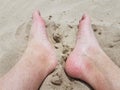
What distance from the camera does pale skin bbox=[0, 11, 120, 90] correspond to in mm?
2160

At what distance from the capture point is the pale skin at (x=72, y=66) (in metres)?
2.16

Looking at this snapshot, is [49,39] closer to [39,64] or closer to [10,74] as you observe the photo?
[39,64]

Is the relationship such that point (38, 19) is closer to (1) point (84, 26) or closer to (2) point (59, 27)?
(2) point (59, 27)

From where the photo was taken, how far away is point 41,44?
2.47 metres

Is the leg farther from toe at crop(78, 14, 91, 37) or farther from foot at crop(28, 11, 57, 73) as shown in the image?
toe at crop(78, 14, 91, 37)

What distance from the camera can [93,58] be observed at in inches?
90.4

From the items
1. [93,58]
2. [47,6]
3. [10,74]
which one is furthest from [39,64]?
[47,6]

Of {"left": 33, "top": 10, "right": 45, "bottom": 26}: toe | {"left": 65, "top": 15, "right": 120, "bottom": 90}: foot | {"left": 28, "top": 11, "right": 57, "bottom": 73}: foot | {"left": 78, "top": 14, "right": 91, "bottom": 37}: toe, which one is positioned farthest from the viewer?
{"left": 33, "top": 10, "right": 45, "bottom": 26}: toe

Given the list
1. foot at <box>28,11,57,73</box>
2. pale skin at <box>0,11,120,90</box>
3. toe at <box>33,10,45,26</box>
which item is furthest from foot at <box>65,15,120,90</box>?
toe at <box>33,10,45,26</box>

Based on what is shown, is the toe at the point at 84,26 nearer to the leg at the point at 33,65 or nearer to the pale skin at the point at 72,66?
the pale skin at the point at 72,66

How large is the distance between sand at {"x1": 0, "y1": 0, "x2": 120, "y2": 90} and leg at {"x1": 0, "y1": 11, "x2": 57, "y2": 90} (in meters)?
0.07

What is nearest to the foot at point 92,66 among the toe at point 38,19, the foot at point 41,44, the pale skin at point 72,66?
the pale skin at point 72,66

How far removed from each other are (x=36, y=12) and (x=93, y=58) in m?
0.77

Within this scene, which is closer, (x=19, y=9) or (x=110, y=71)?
(x=110, y=71)
